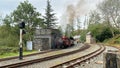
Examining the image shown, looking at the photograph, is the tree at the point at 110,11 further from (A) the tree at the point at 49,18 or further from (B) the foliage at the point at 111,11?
(A) the tree at the point at 49,18

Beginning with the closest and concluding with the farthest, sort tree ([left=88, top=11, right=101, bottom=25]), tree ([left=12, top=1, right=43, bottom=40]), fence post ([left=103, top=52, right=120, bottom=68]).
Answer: fence post ([left=103, top=52, right=120, bottom=68]) < tree ([left=12, top=1, right=43, bottom=40]) < tree ([left=88, top=11, right=101, bottom=25])

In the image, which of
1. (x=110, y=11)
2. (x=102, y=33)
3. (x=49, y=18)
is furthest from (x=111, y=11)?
(x=49, y=18)

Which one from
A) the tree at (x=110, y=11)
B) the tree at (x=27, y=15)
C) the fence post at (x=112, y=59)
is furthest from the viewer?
the tree at (x=110, y=11)

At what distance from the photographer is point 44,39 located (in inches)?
996

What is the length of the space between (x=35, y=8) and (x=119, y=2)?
22232 millimetres

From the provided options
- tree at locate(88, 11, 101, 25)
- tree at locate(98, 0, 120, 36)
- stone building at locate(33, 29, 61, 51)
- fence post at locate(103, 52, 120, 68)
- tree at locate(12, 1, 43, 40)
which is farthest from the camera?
tree at locate(88, 11, 101, 25)

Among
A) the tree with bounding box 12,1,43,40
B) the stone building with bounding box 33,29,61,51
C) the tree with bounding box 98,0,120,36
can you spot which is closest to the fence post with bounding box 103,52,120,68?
the stone building with bounding box 33,29,61,51

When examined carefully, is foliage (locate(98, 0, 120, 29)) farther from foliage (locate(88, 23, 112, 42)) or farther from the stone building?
the stone building

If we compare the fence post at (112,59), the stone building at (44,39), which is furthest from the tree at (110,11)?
the fence post at (112,59)

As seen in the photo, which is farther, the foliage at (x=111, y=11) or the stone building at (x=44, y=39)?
the foliage at (x=111, y=11)

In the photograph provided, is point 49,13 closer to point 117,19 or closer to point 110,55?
point 117,19

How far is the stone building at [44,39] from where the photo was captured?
24594 mm

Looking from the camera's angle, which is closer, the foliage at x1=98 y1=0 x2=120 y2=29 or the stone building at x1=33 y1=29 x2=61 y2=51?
the stone building at x1=33 y1=29 x2=61 y2=51

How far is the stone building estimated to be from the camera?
80.7ft
